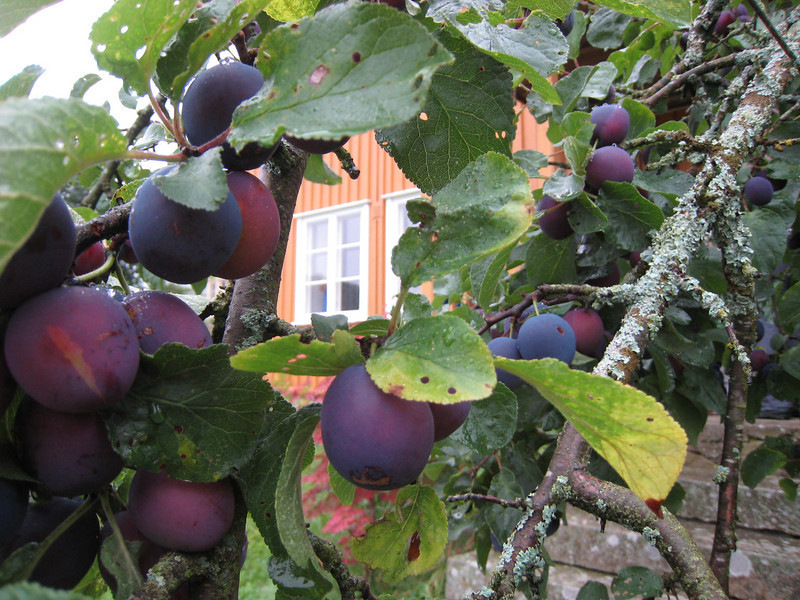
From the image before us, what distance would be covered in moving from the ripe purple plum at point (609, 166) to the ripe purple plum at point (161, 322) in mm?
714

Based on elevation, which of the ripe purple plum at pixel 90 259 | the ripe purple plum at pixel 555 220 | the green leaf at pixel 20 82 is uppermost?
the green leaf at pixel 20 82

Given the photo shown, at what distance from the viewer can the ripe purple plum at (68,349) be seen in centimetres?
28

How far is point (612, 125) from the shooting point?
905 millimetres

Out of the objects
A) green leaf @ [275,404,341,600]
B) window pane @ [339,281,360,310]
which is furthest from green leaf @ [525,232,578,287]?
window pane @ [339,281,360,310]

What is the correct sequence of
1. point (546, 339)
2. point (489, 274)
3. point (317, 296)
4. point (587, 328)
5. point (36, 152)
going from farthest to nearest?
point (317, 296) < point (587, 328) < point (546, 339) < point (489, 274) < point (36, 152)

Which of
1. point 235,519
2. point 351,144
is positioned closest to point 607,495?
point 235,519

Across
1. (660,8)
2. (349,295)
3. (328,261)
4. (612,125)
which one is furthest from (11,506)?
(328,261)

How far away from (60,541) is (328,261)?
4842 mm

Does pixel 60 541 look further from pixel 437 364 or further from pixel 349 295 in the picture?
pixel 349 295

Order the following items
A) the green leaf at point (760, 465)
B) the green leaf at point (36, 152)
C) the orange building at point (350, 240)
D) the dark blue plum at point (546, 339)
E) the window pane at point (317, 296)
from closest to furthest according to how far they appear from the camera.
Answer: the green leaf at point (36, 152), the dark blue plum at point (546, 339), the green leaf at point (760, 465), the orange building at point (350, 240), the window pane at point (317, 296)

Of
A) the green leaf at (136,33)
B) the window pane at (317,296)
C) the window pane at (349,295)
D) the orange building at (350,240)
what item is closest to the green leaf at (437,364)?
the green leaf at (136,33)

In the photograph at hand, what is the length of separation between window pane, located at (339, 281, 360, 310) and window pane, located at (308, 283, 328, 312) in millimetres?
204

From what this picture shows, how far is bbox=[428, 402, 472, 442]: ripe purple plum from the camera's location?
362 mm

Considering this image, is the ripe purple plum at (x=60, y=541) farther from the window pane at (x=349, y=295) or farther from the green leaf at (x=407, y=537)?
the window pane at (x=349, y=295)
